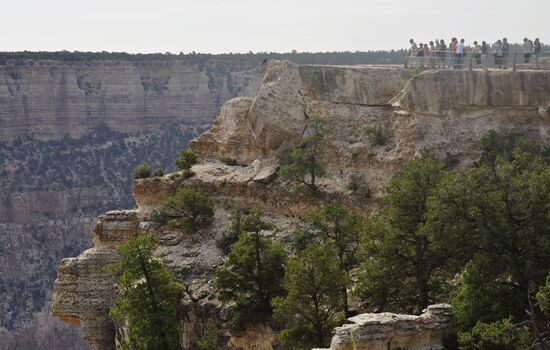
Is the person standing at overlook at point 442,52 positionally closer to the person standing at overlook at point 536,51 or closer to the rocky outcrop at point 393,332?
the person standing at overlook at point 536,51

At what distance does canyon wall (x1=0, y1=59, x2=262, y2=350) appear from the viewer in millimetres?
100250

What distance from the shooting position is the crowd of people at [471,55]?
4484 cm

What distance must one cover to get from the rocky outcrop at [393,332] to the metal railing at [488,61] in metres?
16.6

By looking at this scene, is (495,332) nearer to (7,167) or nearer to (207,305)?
(207,305)

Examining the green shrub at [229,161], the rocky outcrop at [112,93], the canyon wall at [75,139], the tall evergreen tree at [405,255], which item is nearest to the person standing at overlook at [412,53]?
the green shrub at [229,161]

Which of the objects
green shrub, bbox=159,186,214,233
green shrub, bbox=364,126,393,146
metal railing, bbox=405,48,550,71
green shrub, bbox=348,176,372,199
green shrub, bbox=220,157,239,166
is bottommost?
green shrub, bbox=159,186,214,233

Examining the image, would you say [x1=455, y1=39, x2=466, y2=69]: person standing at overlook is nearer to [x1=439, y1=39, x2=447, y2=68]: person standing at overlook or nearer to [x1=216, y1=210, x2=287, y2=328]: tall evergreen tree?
[x1=439, y1=39, x2=447, y2=68]: person standing at overlook

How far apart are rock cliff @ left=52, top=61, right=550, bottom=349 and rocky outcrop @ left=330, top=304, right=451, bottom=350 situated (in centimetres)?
976

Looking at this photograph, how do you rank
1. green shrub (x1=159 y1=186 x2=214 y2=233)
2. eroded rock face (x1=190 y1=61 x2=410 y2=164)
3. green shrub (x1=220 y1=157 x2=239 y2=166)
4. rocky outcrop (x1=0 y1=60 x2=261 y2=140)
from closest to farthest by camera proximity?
1. green shrub (x1=159 y1=186 x2=214 y2=233)
2. eroded rock face (x1=190 y1=61 x2=410 y2=164)
3. green shrub (x1=220 y1=157 x2=239 y2=166)
4. rocky outcrop (x1=0 y1=60 x2=261 y2=140)

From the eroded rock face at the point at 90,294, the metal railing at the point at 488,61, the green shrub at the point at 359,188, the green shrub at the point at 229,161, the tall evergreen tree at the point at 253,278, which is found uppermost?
the metal railing at the point at 488,61

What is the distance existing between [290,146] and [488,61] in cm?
995

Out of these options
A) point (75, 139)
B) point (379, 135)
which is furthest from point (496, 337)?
point (75, 139)

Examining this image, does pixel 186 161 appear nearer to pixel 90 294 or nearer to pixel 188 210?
pixel 188 210

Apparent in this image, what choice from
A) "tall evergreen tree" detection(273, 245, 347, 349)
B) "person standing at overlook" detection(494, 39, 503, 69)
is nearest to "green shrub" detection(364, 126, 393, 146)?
"person standing at overlook" detection(494, 39, 503, 69)
